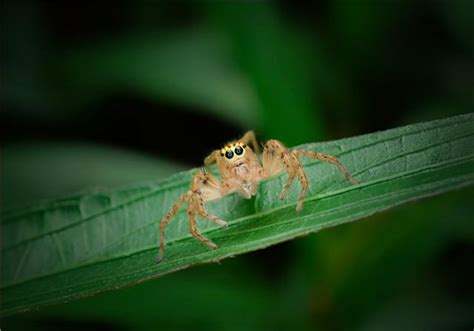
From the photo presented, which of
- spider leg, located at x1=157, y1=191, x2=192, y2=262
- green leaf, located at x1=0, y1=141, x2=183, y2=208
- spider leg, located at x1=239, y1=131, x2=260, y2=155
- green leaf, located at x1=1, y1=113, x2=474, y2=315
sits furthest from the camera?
green leaf, located at x1=0, y1=141, x2=183, y2=208

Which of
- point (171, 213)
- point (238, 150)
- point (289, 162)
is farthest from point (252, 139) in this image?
point (171, 213)

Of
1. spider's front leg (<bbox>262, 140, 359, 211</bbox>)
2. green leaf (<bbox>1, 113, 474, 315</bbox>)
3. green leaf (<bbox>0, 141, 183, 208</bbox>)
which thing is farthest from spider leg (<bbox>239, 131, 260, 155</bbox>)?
green leaf (<bbox>0, 141, 183, 208</bbox>)

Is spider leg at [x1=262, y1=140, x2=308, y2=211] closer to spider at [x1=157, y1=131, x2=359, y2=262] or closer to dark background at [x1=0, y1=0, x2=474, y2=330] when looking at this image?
spider at [x1=157, y1=131, x2=359, y2=262]

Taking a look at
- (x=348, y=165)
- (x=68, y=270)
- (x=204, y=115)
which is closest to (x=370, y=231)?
(x=348, y=165)

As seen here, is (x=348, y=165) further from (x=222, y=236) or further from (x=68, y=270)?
(x=68, y=270)

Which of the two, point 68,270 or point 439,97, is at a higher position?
point 439,97
